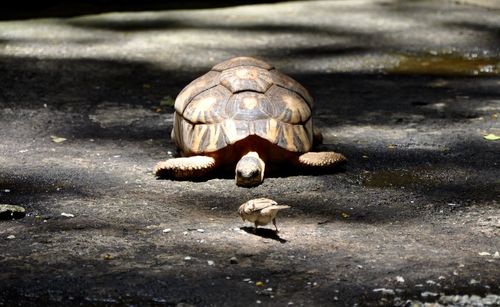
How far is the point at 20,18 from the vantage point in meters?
11.3

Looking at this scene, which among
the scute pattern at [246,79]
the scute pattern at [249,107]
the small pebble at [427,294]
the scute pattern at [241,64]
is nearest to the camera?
the small pebble at [427,294]

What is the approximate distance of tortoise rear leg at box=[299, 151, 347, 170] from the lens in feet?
18.7

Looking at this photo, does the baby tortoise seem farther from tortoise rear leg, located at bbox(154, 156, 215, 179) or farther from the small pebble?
tortoise rear leg, located at bbox(154, 156, 215, 179)

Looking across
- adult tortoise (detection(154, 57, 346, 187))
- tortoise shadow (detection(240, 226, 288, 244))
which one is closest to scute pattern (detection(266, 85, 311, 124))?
adult tortoise (detection(154, 57, 346, 187))

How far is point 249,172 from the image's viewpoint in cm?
540

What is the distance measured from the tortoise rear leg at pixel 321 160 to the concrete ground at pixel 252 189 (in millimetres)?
83

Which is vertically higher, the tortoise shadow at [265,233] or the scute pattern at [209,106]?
the scute pattern at [209,106]

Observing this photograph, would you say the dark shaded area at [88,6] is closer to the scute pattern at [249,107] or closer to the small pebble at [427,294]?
the scute pattern at [249,107]

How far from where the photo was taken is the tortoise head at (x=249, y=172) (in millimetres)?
5406

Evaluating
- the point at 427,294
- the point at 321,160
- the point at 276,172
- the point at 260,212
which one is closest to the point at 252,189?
the point at 276,172

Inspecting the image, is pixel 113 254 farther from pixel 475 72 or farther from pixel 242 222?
pixel 475 72

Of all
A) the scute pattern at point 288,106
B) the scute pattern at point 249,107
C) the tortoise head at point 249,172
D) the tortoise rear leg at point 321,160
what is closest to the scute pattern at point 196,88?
the scute pattern at point 249,107

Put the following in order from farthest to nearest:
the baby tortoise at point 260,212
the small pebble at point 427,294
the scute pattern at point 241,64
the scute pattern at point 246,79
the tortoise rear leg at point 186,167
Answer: the scute pattern at point 241,64, the scute pattern at point 246,79, the tortoise rear leg at point 186,167, the baby tortoise at point 260,212, the small pebble at point 427,294

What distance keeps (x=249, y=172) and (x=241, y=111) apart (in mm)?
469
